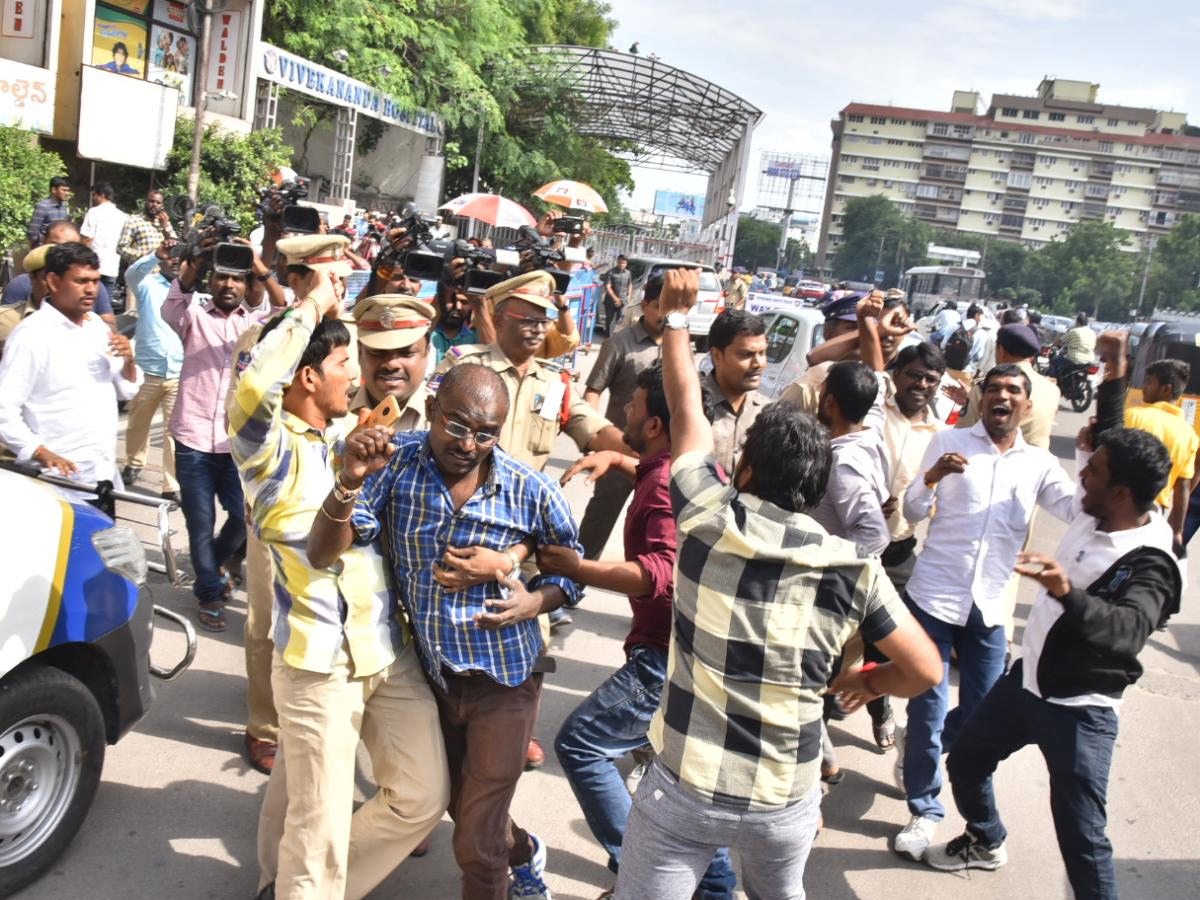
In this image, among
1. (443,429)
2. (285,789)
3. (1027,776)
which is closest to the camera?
(443,429)

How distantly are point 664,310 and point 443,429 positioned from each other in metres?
0.80

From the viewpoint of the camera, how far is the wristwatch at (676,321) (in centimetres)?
307

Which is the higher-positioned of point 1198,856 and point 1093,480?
point 1093,480

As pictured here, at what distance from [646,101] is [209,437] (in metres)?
31.9

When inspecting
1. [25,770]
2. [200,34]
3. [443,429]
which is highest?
[200,34]

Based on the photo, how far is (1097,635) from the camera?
9.83ft

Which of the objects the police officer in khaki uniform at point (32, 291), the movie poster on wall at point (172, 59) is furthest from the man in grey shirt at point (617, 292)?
the police officer in khaki uniform at point (32, 291)

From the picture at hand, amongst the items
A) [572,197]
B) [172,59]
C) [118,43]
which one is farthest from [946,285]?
[118,43]

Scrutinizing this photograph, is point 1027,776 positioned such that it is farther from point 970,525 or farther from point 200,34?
point 200,34

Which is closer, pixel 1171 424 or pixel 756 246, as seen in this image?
pixel 1171 424

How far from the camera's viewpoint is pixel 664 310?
10.2ft

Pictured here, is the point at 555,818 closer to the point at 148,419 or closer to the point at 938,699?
the point at 938,699

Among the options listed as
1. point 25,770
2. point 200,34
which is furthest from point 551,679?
point 200,34

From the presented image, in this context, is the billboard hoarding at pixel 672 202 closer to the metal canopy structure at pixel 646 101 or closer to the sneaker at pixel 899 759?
the metal canopy structure at pixel 646 101
